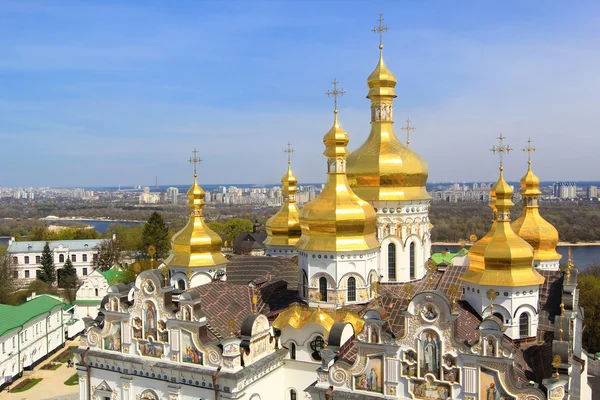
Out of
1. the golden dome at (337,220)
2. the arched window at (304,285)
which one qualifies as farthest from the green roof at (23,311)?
the golden dome at (337,220)

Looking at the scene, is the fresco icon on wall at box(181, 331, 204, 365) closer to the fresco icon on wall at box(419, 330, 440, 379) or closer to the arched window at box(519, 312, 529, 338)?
the fresco icon on wall at box(419, 330, 440, 379)

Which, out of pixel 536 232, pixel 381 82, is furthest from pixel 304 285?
pixel 536 232

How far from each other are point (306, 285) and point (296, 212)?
23.2ft

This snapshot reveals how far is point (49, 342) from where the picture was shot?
88.9 feet

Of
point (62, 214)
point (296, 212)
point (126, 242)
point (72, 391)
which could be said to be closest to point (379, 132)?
point (296, 212)

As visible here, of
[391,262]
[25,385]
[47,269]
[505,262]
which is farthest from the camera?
[47,269]

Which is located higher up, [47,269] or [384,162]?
[384,162]

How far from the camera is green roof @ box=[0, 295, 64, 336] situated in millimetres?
23703

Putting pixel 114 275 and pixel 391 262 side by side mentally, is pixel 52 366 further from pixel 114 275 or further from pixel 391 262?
pixel 391 262

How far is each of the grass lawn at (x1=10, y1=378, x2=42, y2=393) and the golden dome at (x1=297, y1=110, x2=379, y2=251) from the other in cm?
1496

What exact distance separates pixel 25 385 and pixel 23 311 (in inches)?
172

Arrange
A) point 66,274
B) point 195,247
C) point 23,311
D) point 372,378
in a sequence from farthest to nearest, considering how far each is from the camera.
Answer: point 66,274, point 23,311, point 195,247, point 372,378

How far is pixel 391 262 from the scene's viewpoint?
17359 mm

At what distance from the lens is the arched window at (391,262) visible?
1731 cm
